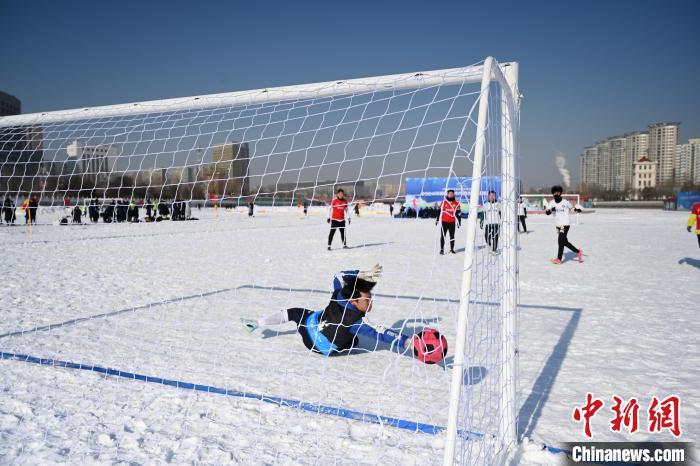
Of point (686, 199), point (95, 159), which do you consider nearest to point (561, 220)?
point (95, 159)

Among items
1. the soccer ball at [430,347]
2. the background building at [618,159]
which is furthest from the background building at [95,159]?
the background building at [618,159]

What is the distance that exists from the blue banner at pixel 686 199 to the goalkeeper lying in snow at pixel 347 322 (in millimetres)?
52776

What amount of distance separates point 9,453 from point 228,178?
3117mm

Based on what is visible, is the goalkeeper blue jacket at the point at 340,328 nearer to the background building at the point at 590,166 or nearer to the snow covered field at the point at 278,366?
the snow covered field at the point at 278,366

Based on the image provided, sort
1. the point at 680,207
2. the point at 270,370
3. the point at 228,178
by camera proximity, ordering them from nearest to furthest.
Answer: the point at 270,370 < the point at 228,178 < the point at 680,207

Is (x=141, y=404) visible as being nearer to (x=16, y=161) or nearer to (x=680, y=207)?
(x=16, y=161)

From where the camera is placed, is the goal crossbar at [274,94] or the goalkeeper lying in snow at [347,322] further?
the goalkeeper lying in snow at [347,322]

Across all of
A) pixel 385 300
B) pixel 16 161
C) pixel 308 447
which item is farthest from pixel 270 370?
pixel 16 161

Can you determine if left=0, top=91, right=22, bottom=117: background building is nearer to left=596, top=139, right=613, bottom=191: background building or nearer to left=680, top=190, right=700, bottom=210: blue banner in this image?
left=680, top=190, right=700, bottom=210: blue banner

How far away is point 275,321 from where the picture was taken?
177 inches

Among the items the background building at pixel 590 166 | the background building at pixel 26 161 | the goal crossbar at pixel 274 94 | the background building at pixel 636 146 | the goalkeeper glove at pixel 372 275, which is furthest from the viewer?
the background building at pixel 590 166

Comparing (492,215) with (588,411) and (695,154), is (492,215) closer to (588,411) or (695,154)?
(588,411)

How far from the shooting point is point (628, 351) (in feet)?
13.8

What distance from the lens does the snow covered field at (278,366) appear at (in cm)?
268
